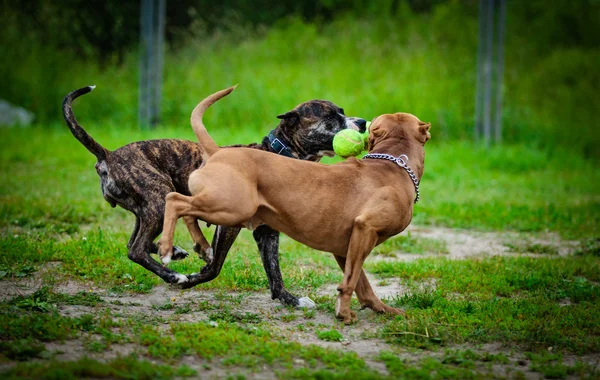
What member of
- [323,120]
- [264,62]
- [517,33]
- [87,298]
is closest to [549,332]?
[323,120]

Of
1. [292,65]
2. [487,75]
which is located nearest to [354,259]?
[487,75]

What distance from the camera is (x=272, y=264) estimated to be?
19.8 feet

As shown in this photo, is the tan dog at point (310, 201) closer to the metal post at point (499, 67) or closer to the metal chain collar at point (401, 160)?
the metal chain collar at point (401, 160)

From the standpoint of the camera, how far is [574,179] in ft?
45.8

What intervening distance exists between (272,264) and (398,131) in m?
1.43

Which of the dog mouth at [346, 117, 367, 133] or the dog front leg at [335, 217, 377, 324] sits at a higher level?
the dog mouth at [346, 117, 367, 133]

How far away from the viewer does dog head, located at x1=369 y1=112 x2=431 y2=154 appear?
5926mm

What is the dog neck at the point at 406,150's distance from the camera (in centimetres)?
579

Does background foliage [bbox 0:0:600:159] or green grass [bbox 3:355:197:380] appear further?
background foliage [bbox 0:0:600:159]

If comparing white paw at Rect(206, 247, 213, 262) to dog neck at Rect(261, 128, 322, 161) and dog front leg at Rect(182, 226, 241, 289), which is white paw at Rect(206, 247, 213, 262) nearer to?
dog front leg at Rect(182, 226, 241, 289)

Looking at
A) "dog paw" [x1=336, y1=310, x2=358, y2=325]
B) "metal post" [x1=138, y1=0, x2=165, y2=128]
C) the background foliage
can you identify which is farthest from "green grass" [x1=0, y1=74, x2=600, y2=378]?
the background foliage

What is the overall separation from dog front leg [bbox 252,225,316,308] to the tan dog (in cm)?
56

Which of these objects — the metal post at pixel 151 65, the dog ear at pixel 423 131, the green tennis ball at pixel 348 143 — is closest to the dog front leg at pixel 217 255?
the green tennis ball at pixel 348 143

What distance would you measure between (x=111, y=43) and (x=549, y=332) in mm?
13579
